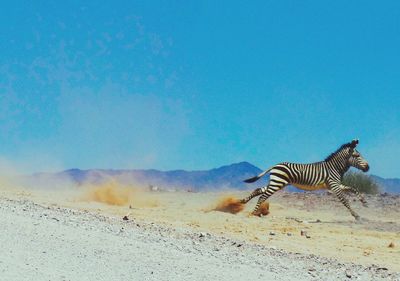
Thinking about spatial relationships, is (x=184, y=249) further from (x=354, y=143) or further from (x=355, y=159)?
(x=354, y=143)

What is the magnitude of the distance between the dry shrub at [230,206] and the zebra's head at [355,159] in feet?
12.9

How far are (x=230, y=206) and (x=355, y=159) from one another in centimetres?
448

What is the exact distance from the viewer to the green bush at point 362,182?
34.2 meters

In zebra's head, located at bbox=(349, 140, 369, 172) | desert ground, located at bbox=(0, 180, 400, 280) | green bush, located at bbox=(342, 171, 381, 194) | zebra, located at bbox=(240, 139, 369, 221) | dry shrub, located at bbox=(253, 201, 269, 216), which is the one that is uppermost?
green bush, located at bbox=(342, 171, 381, 194)

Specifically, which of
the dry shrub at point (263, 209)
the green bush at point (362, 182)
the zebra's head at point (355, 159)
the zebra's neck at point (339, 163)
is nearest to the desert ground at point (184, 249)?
the dry shrub at point (263, 209)

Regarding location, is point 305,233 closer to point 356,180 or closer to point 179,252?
point 179,252

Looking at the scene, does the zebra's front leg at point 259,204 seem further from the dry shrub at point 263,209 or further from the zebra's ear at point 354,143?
the zebra's ear at point 354,143

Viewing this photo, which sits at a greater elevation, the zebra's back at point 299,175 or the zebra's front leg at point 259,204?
the zebra's back at point 299,175

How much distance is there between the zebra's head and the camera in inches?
928

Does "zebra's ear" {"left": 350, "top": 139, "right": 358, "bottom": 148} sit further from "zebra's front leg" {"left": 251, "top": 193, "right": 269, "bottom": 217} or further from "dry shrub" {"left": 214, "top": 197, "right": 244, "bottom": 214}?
"dry shrub" {"left": 214, "top": 197, "right": 244, "bottom": 214}

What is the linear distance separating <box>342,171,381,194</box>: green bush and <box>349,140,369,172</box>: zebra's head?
10.4 meters

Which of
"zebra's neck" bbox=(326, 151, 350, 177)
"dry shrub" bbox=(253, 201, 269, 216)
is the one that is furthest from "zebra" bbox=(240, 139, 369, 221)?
"dry shrub" bbox=(253, 201, 269, 216)

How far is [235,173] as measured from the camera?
116250 millimetres

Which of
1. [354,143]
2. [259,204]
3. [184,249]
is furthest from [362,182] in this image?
[184,249]
